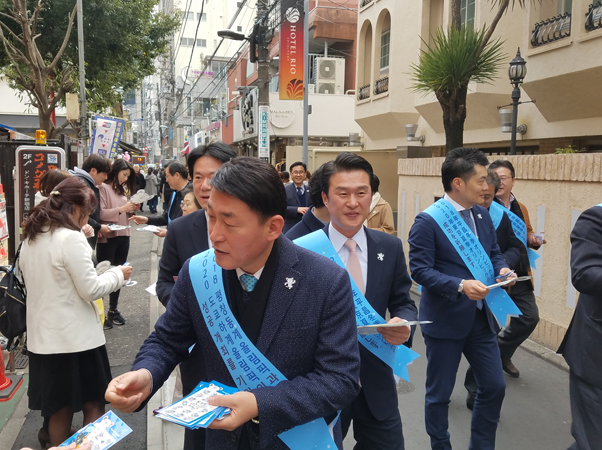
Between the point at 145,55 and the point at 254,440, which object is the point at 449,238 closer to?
the point at 254,440

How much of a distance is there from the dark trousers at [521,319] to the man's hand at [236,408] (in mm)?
3792

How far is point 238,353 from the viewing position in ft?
5.77

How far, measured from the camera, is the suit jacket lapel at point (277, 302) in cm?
171

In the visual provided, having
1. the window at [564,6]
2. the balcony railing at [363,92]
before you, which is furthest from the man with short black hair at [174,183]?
the balcony railing at [363,92]

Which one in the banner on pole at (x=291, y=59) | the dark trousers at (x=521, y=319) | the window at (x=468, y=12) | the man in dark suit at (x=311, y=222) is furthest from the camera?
the banner on pole at (x=291, y=59)

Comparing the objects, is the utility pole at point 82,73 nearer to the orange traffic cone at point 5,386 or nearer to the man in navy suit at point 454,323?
the orange traffic cone at point 5,386

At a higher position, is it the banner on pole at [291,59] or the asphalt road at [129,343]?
the banner on pole at [291,59]

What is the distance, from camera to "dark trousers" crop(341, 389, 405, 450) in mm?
2619

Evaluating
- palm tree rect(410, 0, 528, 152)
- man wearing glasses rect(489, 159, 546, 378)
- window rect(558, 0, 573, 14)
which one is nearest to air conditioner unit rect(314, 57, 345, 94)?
window rect(558, 0, 573, 14)

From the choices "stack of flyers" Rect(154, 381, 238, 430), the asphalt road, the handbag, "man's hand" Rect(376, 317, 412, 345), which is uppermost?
"stack of flyers" Rect(154, 381, 238, 430)

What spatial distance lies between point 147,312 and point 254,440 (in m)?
6.00

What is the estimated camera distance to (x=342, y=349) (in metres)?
1.71

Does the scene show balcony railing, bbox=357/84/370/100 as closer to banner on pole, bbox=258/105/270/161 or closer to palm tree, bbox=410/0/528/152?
banner on pole, bbox=258/105/270/161

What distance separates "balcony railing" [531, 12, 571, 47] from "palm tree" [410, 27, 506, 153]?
1.22 metres
